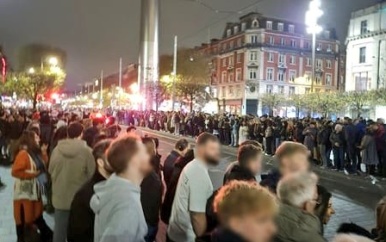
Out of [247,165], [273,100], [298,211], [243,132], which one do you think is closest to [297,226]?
[298,211]

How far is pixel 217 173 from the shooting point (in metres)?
14.9

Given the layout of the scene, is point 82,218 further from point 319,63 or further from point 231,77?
point 319,63

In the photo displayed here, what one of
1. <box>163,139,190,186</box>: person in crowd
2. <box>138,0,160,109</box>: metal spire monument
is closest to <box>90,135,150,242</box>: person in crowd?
<box>163,139,190,186</box>: person in crowd

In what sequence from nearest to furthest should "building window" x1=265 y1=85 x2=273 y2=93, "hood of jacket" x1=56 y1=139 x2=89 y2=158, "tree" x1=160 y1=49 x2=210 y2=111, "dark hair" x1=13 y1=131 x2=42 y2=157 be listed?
"hood of jacket" x1=56 y1=139 x2=89 y2=158, "dark hair" x1=13 y1=131 x2=42 y2=157, "tree" x1=160 y1=49 x2=210 y2=111, "building window" x1=265 y1=85 x2=273 y2=93

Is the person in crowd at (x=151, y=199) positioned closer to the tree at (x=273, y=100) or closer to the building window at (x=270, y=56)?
the tree at (x=273, y=100)

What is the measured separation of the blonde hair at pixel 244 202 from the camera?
2.41 metres

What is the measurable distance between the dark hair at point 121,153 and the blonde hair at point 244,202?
37.3 inches

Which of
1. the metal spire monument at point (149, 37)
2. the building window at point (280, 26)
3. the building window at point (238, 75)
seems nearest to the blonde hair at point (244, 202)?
the metal spire monument at point (149, 37)

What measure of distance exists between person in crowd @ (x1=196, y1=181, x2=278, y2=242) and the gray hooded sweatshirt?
755 mm

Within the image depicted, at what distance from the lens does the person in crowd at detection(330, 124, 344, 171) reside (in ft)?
55.8

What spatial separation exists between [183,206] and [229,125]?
921 inches

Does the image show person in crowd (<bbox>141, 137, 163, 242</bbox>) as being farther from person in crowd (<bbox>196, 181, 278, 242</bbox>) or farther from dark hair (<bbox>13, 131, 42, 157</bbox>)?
dark hair (<bbox>13, 131, 42, 157</bbox>)

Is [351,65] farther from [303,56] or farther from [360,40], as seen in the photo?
[303,56]

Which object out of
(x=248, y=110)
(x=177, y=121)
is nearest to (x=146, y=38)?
(x=248, y=110)
